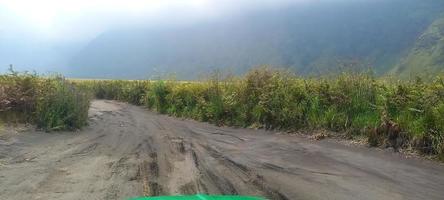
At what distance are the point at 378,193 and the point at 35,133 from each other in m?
10.6

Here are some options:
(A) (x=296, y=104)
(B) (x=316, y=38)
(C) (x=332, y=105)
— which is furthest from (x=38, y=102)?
(B) (x=316, y=38)

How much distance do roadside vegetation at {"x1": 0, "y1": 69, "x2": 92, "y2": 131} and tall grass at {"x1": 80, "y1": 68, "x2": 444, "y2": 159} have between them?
5.59m

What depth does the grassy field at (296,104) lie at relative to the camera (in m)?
10.8

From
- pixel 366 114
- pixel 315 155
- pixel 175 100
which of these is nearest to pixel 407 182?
pixel 315 155

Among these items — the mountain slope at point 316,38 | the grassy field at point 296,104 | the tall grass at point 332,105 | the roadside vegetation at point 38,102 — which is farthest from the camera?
the mountain slope at point 316,38

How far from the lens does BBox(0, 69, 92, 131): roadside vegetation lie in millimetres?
15709

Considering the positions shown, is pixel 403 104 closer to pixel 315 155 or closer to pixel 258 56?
Result: pixel 315 155

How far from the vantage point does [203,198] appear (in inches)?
195

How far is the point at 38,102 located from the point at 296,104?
7.97 meters

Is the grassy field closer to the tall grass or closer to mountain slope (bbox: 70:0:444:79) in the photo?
the tall grass

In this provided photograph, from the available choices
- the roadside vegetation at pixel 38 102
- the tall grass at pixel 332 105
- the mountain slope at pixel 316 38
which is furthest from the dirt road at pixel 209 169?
the mountain slope at pixel 316 38

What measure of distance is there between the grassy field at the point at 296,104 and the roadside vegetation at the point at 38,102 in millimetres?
25

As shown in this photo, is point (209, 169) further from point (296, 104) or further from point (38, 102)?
point (38, 102)

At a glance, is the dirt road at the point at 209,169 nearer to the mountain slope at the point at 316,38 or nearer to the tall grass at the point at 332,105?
the tall grass at the point at 332,105
